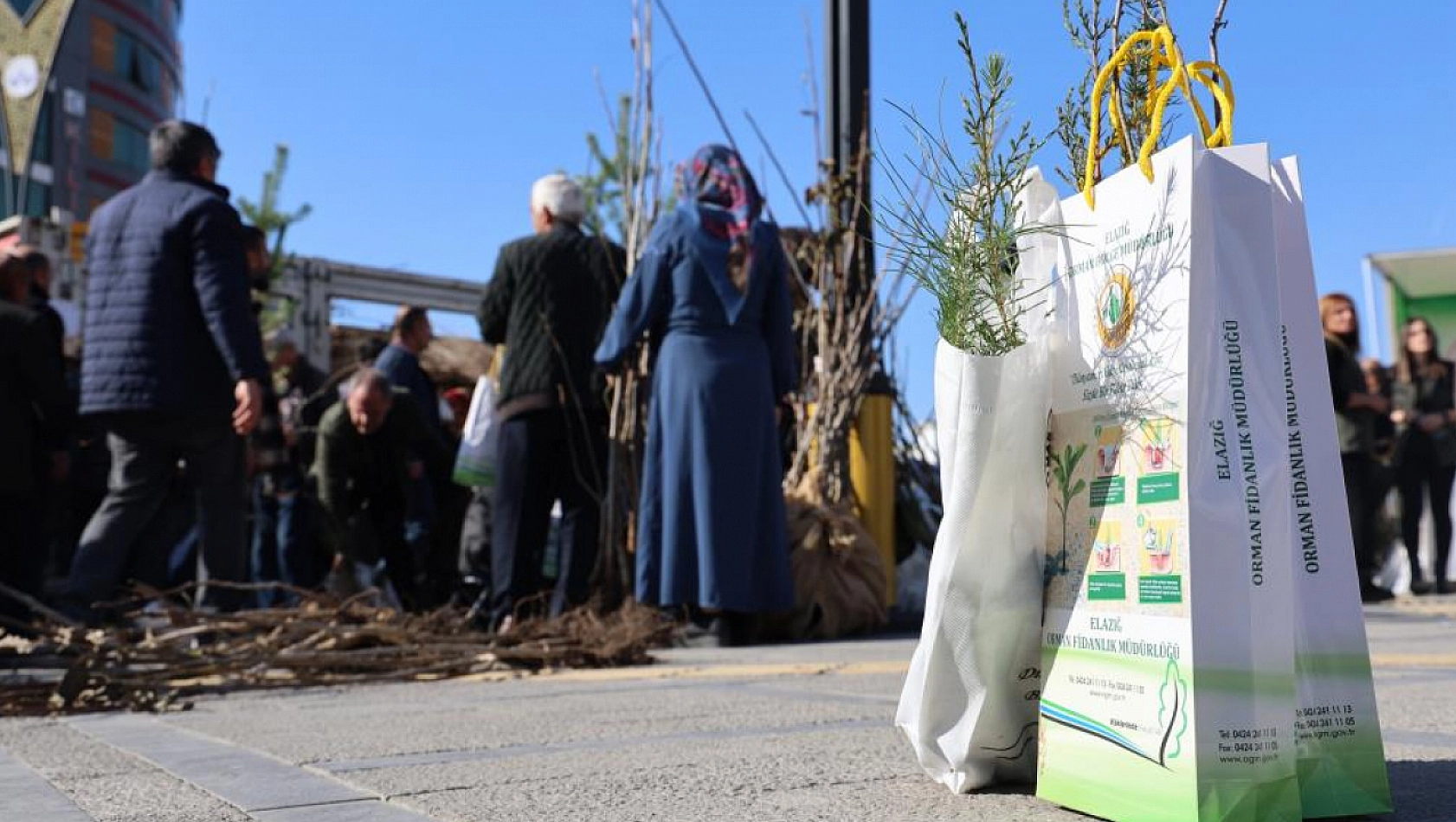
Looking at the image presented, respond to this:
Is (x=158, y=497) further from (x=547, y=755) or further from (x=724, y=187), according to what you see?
(x=547, y=755)

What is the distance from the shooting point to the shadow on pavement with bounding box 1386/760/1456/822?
69.1 inches

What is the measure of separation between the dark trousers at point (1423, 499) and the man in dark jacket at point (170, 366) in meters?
7.58

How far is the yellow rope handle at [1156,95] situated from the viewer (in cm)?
178

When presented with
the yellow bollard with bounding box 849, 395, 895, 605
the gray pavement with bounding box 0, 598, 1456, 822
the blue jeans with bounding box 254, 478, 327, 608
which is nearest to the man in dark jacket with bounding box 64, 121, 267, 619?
the gray pavement with bounding box 0, 598, 1456, 822

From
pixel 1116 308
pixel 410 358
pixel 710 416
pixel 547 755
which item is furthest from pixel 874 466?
pixel 1116 308

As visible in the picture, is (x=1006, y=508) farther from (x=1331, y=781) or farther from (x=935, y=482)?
(x=935, y=482)

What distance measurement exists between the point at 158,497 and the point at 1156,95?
3.92 metres

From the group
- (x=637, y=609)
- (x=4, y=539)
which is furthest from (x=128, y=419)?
(x=637, y=609)

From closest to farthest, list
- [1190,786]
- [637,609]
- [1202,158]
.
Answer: [1190,786] → [1202,158] → [637,609]

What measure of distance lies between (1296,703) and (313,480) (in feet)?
20.9

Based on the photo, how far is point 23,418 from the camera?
540cm

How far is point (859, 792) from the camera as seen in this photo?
2004 millimetres

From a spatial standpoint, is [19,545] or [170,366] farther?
[19,545]

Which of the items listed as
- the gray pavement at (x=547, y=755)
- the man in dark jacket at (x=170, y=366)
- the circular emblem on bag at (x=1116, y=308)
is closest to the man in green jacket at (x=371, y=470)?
the man in dark jacket at (x=170, y=366)
